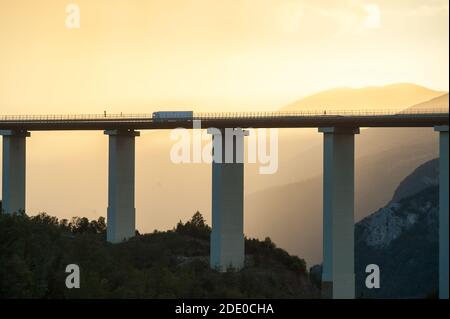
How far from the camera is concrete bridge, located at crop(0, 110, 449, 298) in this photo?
2737 inches

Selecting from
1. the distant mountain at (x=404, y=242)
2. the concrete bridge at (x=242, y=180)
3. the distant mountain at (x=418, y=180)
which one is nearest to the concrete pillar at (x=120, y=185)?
the concrete bridge at (x=242, y=180)

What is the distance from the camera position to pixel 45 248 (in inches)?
2950

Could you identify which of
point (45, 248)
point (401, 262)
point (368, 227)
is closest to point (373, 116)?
point (45, 248)

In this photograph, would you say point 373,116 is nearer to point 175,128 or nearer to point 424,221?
point 175,128

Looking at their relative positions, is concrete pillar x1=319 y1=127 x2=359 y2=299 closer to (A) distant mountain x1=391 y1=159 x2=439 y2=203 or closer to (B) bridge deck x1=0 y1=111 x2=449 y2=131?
(B) bridge deck x1=0 y1=111 x2=449 y2=131

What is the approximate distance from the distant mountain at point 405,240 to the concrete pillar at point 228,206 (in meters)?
44.6

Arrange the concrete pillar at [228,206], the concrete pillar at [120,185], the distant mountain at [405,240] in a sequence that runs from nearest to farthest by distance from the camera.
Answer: the concrete pillar at [228,206] < the concrete pillar at [120,185] < the distant mountain at [405,240]

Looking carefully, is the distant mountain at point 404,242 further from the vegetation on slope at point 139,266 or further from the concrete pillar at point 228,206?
the concrete pillar at point 228,206

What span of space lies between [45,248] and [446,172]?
27865mm

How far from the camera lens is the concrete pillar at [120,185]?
276ft

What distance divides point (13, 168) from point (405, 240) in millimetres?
62993

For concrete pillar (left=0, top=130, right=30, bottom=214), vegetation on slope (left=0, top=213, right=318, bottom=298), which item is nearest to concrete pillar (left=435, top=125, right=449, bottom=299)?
vegetation on slope (left=0, top=213, right=318, bottom=298)

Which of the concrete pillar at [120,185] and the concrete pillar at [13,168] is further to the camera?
the concrete pillar at [13,168]

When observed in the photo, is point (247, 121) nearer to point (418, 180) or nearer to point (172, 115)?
point (172, 115)
